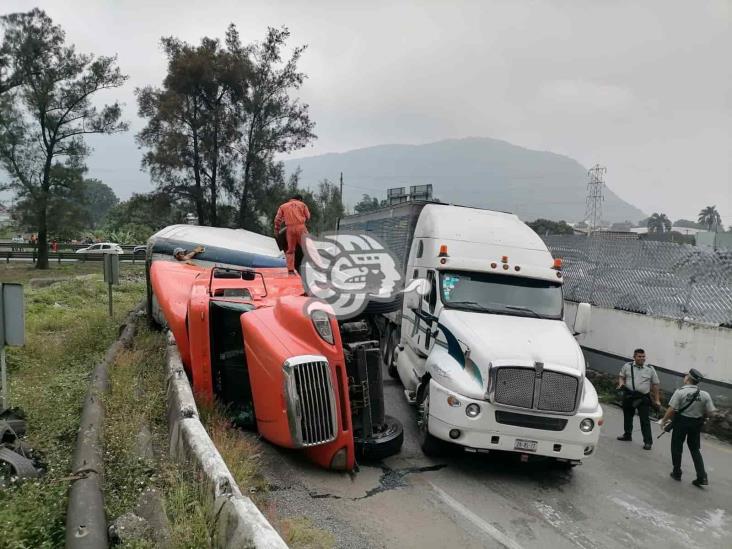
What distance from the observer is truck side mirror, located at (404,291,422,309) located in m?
8.80

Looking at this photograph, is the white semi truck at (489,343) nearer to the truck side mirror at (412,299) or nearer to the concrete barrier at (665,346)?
the truck side mirror at (412,299)

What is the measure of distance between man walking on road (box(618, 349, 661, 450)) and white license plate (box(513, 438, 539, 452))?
3.16 metres

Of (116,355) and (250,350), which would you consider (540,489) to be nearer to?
(250,350)

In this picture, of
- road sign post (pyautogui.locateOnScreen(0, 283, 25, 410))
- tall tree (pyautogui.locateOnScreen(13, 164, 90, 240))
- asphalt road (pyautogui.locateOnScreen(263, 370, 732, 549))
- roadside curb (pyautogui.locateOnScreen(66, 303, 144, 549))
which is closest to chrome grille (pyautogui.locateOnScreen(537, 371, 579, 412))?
asphalt road (pyautogui.locateOnScreen(263, 370, 732, 549))

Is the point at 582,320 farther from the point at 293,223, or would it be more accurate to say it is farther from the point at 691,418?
the point at 293,223

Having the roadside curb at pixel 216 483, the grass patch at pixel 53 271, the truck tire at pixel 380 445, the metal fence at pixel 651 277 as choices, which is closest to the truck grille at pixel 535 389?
the truck tire at pixel 380 445

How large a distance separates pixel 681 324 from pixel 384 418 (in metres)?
6.78

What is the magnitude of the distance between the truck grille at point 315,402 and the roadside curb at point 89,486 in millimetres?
1800

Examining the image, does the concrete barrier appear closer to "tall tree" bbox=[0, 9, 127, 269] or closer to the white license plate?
the white license plate

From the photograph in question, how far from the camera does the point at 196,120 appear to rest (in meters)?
30.2

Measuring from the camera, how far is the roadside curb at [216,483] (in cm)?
319

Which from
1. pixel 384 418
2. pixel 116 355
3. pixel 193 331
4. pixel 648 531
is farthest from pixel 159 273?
pixel 648 531

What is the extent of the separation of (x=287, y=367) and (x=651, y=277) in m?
9.15

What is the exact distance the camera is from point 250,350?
5.88 meters
